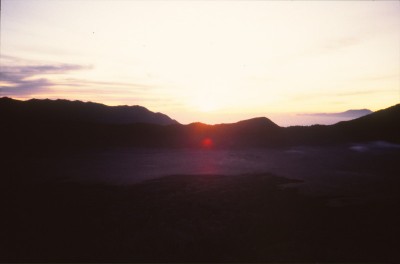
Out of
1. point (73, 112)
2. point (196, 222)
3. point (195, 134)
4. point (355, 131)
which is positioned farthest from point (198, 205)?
point (73, 112)

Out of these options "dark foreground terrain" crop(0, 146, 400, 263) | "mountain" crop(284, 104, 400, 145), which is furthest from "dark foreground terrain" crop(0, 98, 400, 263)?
"mountain" crop(284, 104, 400, 145)

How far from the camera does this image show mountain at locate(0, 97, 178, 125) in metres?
41.8

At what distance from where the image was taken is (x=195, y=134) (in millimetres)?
31016

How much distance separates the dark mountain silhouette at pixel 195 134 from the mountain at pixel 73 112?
14.7 ft

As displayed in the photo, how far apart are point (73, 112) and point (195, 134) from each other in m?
40.0

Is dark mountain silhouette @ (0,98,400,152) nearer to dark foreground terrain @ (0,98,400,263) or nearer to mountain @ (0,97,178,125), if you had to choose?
dark foreground terrain @ (0,98,400,263)

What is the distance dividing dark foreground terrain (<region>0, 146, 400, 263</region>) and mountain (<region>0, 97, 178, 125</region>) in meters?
25.1

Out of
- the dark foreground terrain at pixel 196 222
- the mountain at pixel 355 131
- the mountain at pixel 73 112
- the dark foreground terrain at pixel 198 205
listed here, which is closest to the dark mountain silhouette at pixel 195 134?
the mountain at pixel 355 131

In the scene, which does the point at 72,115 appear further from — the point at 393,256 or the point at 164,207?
the point at 393,256

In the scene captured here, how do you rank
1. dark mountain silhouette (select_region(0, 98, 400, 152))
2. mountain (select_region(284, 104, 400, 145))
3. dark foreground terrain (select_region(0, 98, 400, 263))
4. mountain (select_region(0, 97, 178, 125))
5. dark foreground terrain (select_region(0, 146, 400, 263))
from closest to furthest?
dark foreground terrain (select_region(0, 146, 400, 263)) → dark foreground terrain (select_region(0, 98, 400, 263)) → dark mountain silhouette (select_region(0, 98, 400, 152)) → mountain (select_region(284, 104, 400, 145)) → mountain (select_region(0, 97, 178, 125))

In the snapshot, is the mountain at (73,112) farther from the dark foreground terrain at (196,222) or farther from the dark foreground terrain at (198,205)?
the dark foreground terrain at (196,222)

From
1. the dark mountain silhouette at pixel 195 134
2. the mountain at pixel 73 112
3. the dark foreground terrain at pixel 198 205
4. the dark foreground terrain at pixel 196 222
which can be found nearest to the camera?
the dark foreground terrain at pixel 196 222

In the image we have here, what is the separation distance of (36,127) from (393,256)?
107 feet

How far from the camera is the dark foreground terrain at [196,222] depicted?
689 centimetres
